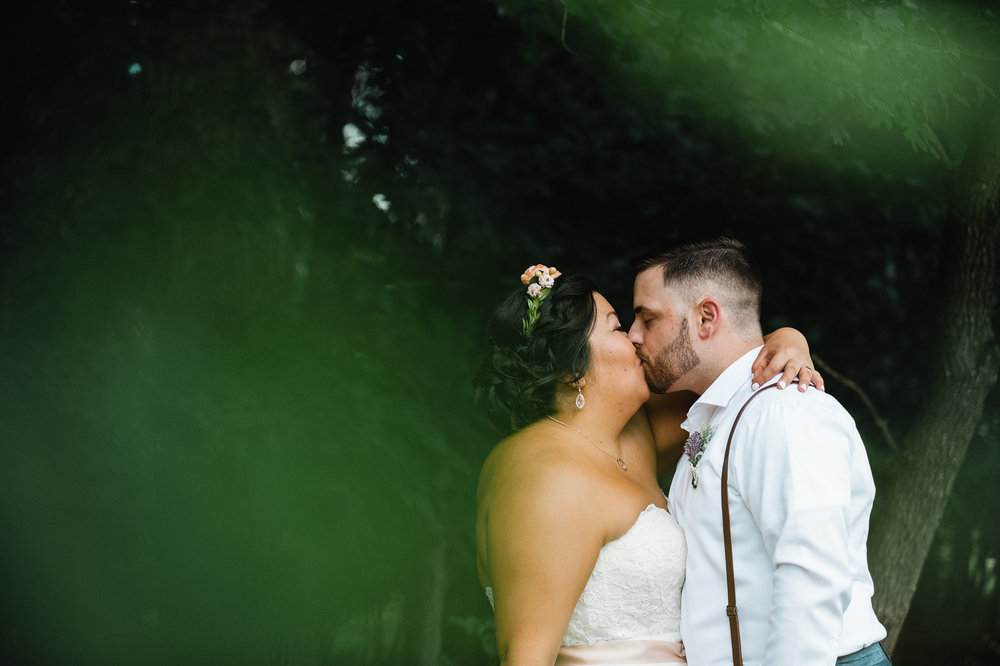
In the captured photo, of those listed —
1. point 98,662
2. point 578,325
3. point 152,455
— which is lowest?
point 98,662

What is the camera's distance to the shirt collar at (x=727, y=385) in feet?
7.49

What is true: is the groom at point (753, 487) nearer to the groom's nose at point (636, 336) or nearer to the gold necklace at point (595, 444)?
the groom's nose at point (636, 336)

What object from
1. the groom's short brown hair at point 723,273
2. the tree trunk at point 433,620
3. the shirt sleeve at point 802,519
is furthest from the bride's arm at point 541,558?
the tree trunk at point 433,620

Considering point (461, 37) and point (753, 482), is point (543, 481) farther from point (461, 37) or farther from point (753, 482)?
point (461, 37)

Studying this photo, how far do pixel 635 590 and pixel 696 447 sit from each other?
45 cm

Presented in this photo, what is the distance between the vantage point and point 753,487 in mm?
1930

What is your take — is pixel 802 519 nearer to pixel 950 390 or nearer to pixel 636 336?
pixel 636 336

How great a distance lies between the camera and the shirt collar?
2.28 m

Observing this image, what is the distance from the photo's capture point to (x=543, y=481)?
7.67ft

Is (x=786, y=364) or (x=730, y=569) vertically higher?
(x=786, y=364)

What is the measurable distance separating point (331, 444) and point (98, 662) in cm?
146

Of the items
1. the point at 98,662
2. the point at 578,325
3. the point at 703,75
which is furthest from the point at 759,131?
the point at 98,662

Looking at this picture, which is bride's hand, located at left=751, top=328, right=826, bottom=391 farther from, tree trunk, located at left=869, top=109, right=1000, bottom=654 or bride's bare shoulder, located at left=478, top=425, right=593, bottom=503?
tree trunk, located at left=869, top=109, right=1000, bottom=654

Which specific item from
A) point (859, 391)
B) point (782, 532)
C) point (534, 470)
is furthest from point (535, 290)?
point (859, 391)
